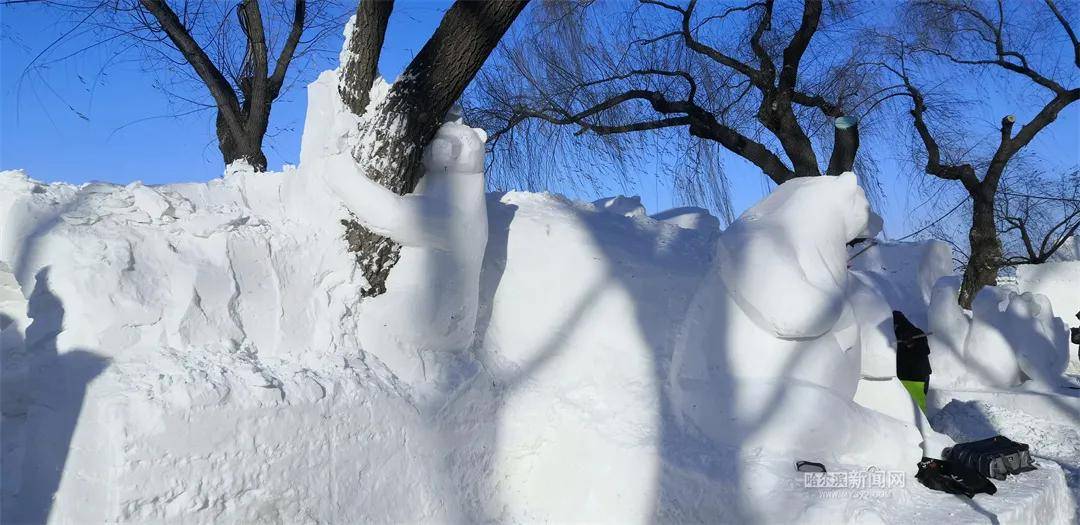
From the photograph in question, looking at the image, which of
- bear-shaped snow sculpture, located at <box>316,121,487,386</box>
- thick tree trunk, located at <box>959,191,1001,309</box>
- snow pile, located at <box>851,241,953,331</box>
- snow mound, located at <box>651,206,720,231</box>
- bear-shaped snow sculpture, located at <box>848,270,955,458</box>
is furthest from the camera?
thick tree trunk, located at <box>959,191,1001,309</box>

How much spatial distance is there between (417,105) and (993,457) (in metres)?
2.60

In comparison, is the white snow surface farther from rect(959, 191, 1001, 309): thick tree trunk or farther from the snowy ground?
rect(959, 191, 1001, 309): thick tree trunk

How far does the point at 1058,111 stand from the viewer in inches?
408

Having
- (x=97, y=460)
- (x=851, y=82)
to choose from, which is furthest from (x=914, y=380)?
(x=851, y=82)

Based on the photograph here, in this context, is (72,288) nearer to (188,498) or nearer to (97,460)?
(97,460)

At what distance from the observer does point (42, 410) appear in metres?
2.34

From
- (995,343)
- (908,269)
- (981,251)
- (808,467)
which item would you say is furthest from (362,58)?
(981,251)

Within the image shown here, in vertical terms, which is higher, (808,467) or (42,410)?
(808,467)

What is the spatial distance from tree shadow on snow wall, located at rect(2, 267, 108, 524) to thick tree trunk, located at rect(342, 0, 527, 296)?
0.98m

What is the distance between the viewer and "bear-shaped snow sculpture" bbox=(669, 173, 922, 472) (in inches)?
121

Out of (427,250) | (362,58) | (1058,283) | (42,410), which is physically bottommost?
(42,410)

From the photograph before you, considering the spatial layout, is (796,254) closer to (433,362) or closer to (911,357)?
(433,362)

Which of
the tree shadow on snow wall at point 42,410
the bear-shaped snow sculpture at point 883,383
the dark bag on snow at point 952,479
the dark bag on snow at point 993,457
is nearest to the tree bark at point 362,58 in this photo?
the tree shadow on snow wall at point 42,410

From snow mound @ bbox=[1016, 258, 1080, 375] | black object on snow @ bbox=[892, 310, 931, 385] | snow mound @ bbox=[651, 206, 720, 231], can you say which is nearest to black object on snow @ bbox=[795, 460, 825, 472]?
snow mound @ bbox=[651, 206, 720, 231]
